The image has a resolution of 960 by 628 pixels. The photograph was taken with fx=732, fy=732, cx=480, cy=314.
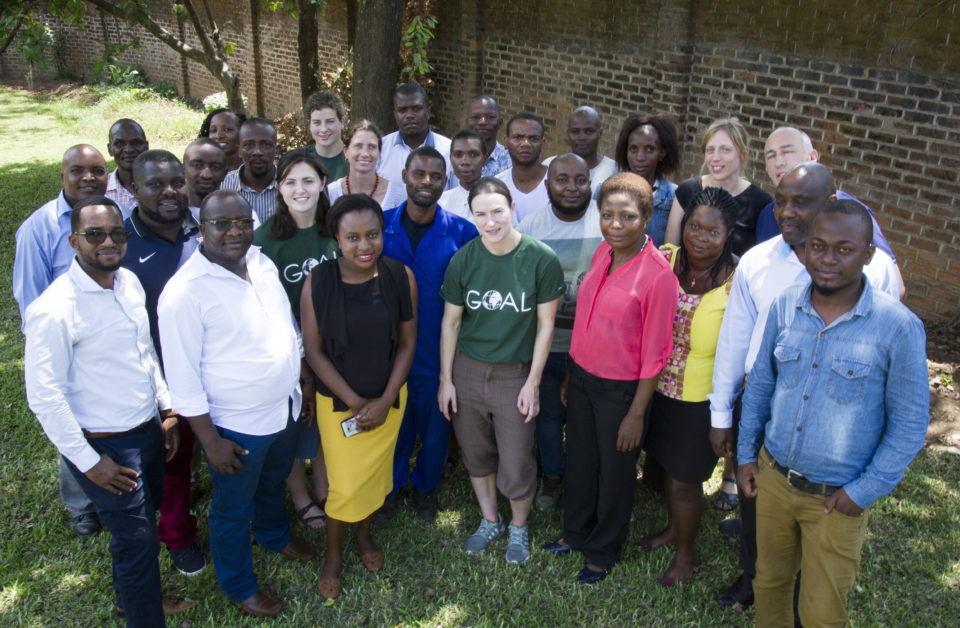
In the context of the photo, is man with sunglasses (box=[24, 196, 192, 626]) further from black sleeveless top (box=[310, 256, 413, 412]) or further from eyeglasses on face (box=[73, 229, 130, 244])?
black sleeveless top (box=[310, 256, 413, 412])

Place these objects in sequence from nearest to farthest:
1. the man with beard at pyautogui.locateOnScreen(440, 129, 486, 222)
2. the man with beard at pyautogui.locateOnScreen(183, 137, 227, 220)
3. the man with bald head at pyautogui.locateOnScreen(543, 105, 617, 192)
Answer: the man with beard at pyautogui.locateOnScreen(183, 137, 227, 220) → the man with beard at pyautogui.locateOnScreen(440, 129, 486, 222) → the man with bald head at pyautogui.locateOnScreen(543, 105, 617, 192)

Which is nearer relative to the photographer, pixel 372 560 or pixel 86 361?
pixel 86 361

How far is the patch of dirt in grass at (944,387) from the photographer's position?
4.91 metres

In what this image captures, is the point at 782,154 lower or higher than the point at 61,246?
higher

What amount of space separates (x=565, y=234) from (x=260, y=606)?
7.89 ft

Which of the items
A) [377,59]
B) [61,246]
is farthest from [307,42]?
[61,246]

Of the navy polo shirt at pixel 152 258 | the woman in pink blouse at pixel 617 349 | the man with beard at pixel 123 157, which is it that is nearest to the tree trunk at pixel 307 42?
the man with beard at pixel 123 157

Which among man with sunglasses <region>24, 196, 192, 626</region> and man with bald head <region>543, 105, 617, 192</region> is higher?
man with bald head <region>543, 105, 617, 192</region>

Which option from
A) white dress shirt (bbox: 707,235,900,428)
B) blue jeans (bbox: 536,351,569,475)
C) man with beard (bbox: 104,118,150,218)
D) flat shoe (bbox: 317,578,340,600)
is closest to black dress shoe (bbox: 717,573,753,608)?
white dress shirt (bbox: 707,235,900,428)

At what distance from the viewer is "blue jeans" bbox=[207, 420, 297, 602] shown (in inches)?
129

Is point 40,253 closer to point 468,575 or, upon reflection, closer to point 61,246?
point 61,246

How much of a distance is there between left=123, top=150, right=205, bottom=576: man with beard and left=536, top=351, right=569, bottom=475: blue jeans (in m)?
1.87

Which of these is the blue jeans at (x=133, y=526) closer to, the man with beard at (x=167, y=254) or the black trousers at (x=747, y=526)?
the man with beard at (x=167, y=254)

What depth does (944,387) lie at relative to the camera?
211 inches
